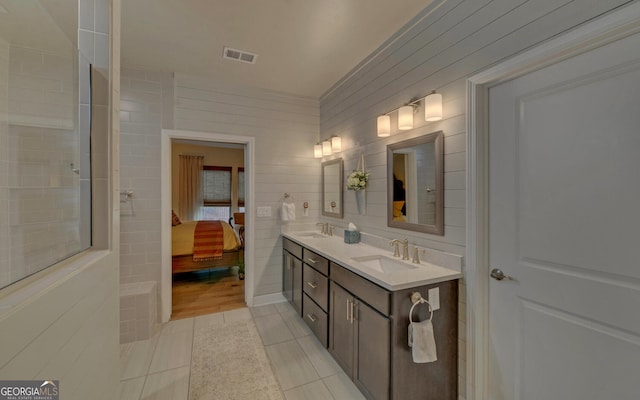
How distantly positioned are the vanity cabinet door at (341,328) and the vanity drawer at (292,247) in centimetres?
79

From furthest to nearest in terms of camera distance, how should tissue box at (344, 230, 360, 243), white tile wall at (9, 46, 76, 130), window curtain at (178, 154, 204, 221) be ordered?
window curtain at (178, 154, 204, 221)
tissue box at (344, 230, 360, 243)
white tile wall at (9, 46, 76, 130)

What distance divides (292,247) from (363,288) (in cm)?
149

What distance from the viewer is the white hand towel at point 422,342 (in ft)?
4.70

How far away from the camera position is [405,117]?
2008 mm

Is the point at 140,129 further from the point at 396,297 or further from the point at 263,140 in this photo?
the point at 396,297

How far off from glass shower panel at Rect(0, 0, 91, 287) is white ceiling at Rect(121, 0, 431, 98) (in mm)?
933

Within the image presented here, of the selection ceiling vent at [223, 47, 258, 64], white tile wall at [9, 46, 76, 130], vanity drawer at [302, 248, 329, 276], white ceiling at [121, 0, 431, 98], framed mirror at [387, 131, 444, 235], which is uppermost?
ceiling vent at [223, 47, 258, 64]

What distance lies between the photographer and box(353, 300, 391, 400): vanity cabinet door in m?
1.54

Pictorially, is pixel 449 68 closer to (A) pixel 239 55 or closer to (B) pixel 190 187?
(A) pixel 239 55

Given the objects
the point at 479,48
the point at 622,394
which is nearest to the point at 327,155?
the point at 479,48

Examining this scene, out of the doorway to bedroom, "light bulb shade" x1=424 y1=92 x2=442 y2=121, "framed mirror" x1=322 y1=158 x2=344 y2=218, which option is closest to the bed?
the doorway to bedroom

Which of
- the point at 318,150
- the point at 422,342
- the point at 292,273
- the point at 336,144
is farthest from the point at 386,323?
the point at 318,150

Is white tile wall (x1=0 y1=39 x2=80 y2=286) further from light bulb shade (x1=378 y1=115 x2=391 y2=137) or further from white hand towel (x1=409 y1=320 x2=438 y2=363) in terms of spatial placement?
light bulb shade (x1=378 y1=115 x2=391 y2=137)

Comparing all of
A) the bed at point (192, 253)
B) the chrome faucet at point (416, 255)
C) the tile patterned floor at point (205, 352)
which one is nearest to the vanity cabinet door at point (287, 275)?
the tile patterned floor at point (205, 352)
